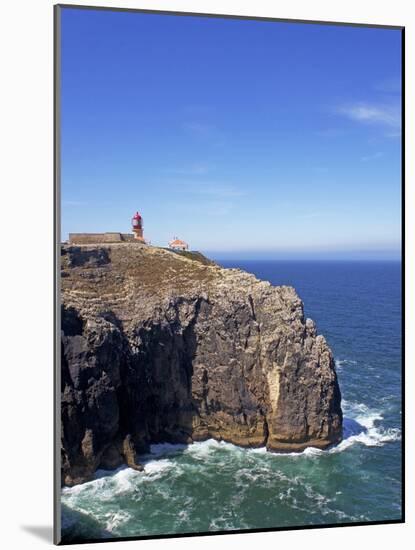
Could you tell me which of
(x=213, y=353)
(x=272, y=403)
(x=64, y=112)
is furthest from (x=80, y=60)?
(x=272, y=403)

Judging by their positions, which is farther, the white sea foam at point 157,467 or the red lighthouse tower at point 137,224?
the white sea foam at point 157,467

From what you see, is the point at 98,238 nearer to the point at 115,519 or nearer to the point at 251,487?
the point at 115,519

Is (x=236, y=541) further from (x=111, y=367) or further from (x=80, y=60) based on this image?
(x=80, y=60)

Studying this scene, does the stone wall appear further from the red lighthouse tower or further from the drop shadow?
the drop shadow

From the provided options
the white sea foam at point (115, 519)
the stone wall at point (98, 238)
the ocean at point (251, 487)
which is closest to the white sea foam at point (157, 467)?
the ocean at point (251, 487)

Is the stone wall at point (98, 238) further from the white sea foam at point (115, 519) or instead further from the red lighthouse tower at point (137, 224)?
the white sea foam at point (115, 519)

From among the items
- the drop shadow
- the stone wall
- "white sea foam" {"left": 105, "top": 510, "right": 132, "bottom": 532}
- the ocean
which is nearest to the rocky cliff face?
the stone wall
